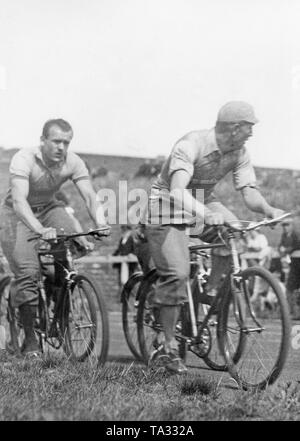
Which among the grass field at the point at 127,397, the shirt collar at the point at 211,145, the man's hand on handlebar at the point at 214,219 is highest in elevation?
the shirt collar at the point at 211,145

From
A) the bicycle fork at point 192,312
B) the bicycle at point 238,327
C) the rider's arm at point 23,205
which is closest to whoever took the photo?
the bicycle at point 238,327

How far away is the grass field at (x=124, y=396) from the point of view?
4.27 m

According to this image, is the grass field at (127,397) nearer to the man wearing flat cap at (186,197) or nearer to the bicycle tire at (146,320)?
the man wearing flat cap at (186,197)

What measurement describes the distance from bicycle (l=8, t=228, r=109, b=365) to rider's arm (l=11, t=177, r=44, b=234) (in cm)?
16

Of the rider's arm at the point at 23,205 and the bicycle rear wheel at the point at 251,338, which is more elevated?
A: the rider's arm at the point at 23,205

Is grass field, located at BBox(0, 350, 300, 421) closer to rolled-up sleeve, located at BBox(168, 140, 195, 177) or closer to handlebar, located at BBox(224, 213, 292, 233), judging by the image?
handlebar, located at BBox(224, 213, 292, 233)

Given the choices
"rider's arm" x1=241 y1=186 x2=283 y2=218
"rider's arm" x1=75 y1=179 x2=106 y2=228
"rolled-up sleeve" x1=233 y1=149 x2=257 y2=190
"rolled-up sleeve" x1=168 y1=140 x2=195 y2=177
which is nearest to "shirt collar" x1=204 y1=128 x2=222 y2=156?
"rolled-up sleeve" x1=168 y1=140 x2=195 y2=177

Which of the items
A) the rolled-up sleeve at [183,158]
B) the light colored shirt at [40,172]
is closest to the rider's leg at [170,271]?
the rolled-up sleeve at [183,158]

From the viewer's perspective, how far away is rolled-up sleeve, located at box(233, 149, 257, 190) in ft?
21.3

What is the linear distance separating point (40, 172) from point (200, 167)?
1418 millimetres

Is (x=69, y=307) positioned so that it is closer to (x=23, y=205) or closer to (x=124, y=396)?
(x=23, y=205)

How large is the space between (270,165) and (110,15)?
224 centimetres

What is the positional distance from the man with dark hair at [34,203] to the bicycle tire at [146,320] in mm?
550

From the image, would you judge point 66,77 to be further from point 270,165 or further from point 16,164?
point 270,165
